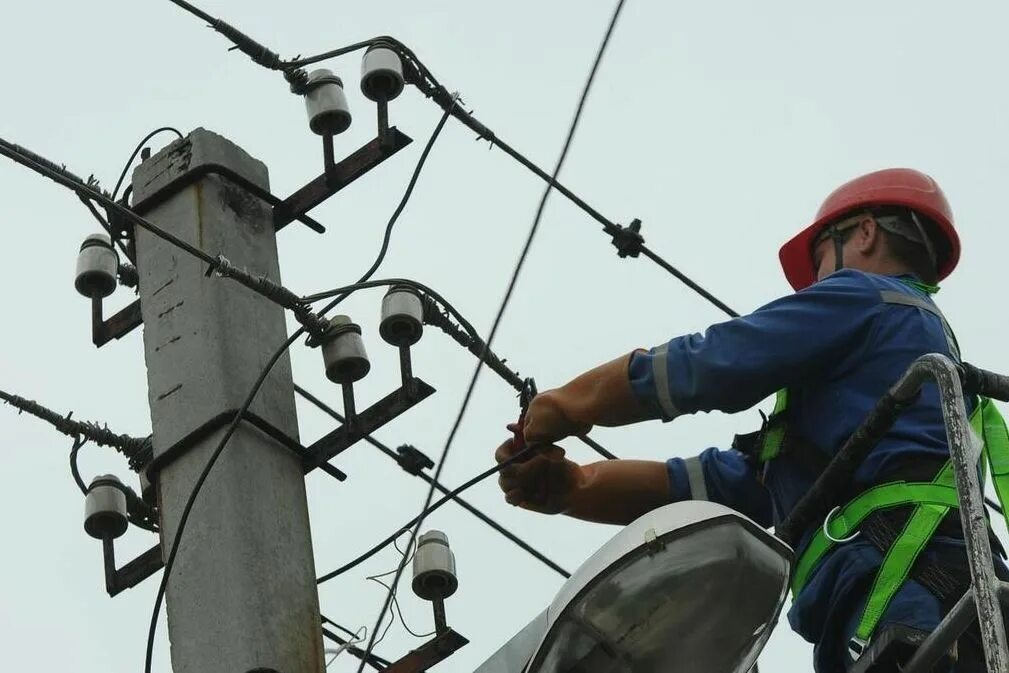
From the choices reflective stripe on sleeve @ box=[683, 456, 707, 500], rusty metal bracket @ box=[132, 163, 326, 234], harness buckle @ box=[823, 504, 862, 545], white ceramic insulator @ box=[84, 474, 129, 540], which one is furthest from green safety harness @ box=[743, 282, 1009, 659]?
white ceramic insulator @ box=[84, 474, 129, 540]

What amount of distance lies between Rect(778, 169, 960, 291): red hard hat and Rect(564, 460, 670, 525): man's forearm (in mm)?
868

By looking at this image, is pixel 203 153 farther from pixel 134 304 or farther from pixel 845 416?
pixel 845 416

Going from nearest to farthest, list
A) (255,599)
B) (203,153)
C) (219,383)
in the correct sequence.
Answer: (255,599), (219,383), (203,153)

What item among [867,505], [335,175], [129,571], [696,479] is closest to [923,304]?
[867,505]

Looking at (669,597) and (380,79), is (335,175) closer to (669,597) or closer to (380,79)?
(380,79)

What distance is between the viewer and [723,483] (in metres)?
6.87

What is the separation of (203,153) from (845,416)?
209 centimetres

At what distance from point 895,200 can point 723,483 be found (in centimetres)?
100

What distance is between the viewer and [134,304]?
23.3ft

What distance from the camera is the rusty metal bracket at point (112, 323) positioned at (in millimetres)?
7086

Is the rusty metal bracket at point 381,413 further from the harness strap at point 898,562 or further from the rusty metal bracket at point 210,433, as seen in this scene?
the harness strap at point 898,562

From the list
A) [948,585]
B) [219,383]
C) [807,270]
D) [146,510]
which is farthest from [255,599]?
[807,270]

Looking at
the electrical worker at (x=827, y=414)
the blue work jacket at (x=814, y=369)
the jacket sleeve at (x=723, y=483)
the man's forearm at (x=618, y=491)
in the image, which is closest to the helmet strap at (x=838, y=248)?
the electrical worker at (x=827, y=414)

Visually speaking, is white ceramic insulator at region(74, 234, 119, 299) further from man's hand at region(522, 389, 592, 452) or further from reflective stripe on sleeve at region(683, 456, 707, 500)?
reflective stripe on sleeve at region(683, 456, 707, 500)
